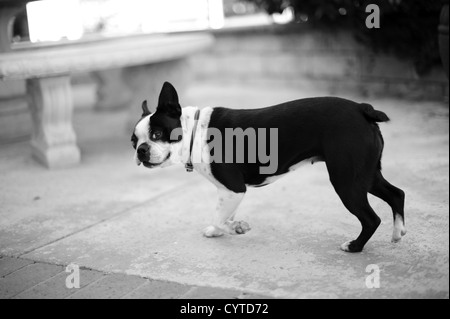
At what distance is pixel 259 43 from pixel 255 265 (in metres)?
5.96

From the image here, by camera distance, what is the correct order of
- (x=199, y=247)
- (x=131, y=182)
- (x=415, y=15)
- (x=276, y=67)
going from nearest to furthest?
(x=199, y=247) → (x=131, y=182) → (x=415, y=15) → (x=276, y=67)

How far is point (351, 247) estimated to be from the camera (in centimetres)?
297

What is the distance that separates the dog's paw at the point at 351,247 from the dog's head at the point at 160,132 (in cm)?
104

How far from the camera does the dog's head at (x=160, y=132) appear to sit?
3016 millimetres

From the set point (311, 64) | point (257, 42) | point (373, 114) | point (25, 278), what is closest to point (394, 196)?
point (373, 114)

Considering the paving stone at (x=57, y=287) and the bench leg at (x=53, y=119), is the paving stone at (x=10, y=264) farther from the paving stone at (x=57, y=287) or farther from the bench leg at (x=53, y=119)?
the bench leg at (x=53, y=119)

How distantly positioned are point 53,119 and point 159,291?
2.79m

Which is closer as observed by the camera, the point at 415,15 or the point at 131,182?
the point at 131,182

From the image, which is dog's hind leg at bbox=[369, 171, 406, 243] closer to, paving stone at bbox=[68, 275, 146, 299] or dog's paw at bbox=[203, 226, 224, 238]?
dog's paw at bbox=[203, 226, 224, 238]

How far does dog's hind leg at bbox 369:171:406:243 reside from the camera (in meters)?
2.98

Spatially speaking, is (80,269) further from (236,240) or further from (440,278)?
(440,278)

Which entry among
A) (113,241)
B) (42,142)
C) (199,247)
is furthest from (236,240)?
(42,142)

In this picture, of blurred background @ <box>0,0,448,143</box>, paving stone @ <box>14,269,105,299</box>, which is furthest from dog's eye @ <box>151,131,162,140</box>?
blurred background @ <box>0,0,448,143</box>

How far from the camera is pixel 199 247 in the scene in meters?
3.18
